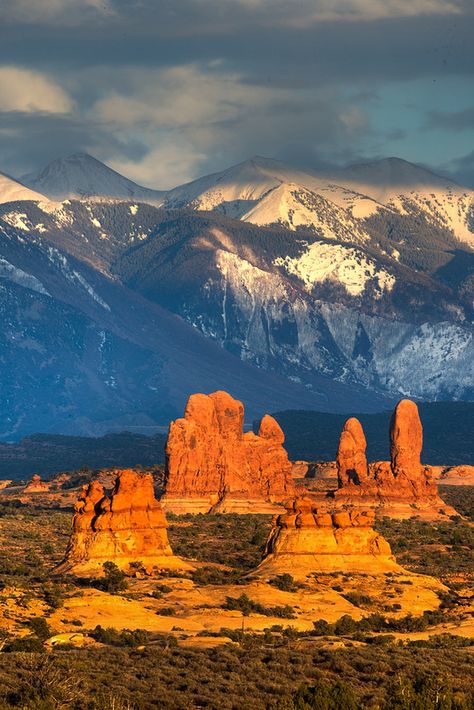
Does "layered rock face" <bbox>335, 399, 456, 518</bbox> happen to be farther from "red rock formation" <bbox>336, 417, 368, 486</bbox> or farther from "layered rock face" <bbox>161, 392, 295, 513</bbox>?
"layered rock face" <bbox>161, 392, 295, 513</bbox>

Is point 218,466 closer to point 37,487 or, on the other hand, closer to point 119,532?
point 37,487

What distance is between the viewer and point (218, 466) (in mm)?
155375

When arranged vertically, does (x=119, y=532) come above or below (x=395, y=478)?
below

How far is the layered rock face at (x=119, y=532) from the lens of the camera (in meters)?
91.8

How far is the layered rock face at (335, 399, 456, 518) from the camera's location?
156 meters

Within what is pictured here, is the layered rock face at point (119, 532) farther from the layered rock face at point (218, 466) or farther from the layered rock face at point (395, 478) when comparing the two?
the layered rock face at point (395, 478)

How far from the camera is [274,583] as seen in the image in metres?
90.1

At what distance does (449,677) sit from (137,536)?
1228 inches

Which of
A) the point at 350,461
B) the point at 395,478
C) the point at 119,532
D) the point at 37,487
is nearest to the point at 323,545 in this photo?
the point at 119,532

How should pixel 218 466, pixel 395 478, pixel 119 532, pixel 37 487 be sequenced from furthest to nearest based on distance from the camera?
pixel 37 487 → pixel 395 478 → pixel 218 466 → pixel 119 532

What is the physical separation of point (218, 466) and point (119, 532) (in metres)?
63.0

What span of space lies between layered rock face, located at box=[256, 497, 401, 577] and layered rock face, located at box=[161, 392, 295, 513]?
54087 millimetres

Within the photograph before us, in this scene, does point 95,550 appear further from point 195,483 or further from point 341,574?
point 195,483

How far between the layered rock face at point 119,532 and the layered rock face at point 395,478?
60.3 meters
